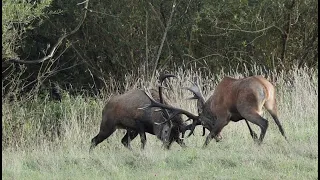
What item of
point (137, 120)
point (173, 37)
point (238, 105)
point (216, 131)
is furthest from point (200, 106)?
point (173, 37)

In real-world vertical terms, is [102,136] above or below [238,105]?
below

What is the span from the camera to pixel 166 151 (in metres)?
10.1

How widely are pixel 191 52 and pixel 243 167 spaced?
38.1ft

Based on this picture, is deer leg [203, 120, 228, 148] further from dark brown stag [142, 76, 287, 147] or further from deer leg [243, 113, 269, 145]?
deer leg [243, 113, 269, 145]

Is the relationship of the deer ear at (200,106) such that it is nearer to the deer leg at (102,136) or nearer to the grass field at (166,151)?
the grass field at (166,151)

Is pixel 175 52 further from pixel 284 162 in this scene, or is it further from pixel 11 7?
pixel 284 162

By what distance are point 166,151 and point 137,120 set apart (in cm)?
144

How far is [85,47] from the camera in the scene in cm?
2031

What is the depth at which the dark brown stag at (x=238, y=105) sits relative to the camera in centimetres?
1043

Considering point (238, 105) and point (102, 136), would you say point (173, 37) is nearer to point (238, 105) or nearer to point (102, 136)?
point (102, 136)

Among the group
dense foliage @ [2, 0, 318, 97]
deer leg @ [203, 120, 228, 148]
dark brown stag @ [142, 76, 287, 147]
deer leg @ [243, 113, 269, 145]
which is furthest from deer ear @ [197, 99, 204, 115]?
dense foliage @ [2, 0, 318, 97]

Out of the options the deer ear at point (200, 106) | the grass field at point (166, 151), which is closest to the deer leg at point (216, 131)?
the grass field at point (166, 151)

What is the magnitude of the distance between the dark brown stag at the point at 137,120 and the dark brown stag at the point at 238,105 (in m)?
0.25

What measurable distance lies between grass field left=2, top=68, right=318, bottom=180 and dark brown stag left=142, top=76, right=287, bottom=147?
299mm
